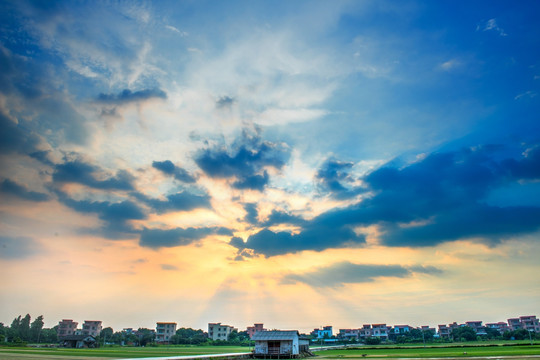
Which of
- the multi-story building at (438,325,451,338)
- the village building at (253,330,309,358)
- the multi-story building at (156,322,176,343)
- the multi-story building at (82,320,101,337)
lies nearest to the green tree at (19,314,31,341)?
the multi-story building at (82,320,101,337)

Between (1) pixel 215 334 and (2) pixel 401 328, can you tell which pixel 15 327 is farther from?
(2) pixel 401 328

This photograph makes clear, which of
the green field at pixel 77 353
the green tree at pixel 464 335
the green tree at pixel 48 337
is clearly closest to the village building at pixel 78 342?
the green tree at pixel 48 337

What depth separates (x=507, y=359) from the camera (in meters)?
34.6

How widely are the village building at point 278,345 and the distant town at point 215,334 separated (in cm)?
4541

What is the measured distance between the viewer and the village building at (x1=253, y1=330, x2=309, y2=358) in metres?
54.0

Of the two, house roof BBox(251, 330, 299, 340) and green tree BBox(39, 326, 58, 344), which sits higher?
house roof BBox(251, 330, 299, 340)

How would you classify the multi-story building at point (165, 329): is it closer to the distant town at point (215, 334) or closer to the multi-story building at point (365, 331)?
the distant town at point (215, 334)

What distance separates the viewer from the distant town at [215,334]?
11169 cm

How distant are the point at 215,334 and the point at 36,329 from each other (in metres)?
68.3

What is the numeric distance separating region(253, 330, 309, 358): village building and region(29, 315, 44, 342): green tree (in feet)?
347

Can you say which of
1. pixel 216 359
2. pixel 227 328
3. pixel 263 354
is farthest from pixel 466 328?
pixel 216 359

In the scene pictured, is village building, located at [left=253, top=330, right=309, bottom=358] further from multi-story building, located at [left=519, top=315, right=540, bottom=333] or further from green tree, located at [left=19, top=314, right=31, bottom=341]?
multi-story building, located at [left=519, top=315, right=540, bottom=333]

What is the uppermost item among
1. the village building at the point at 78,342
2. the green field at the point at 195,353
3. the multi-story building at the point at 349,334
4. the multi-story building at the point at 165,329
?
the green field at the point at 195,353

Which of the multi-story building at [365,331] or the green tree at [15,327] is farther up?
the green tree at [15,327]
